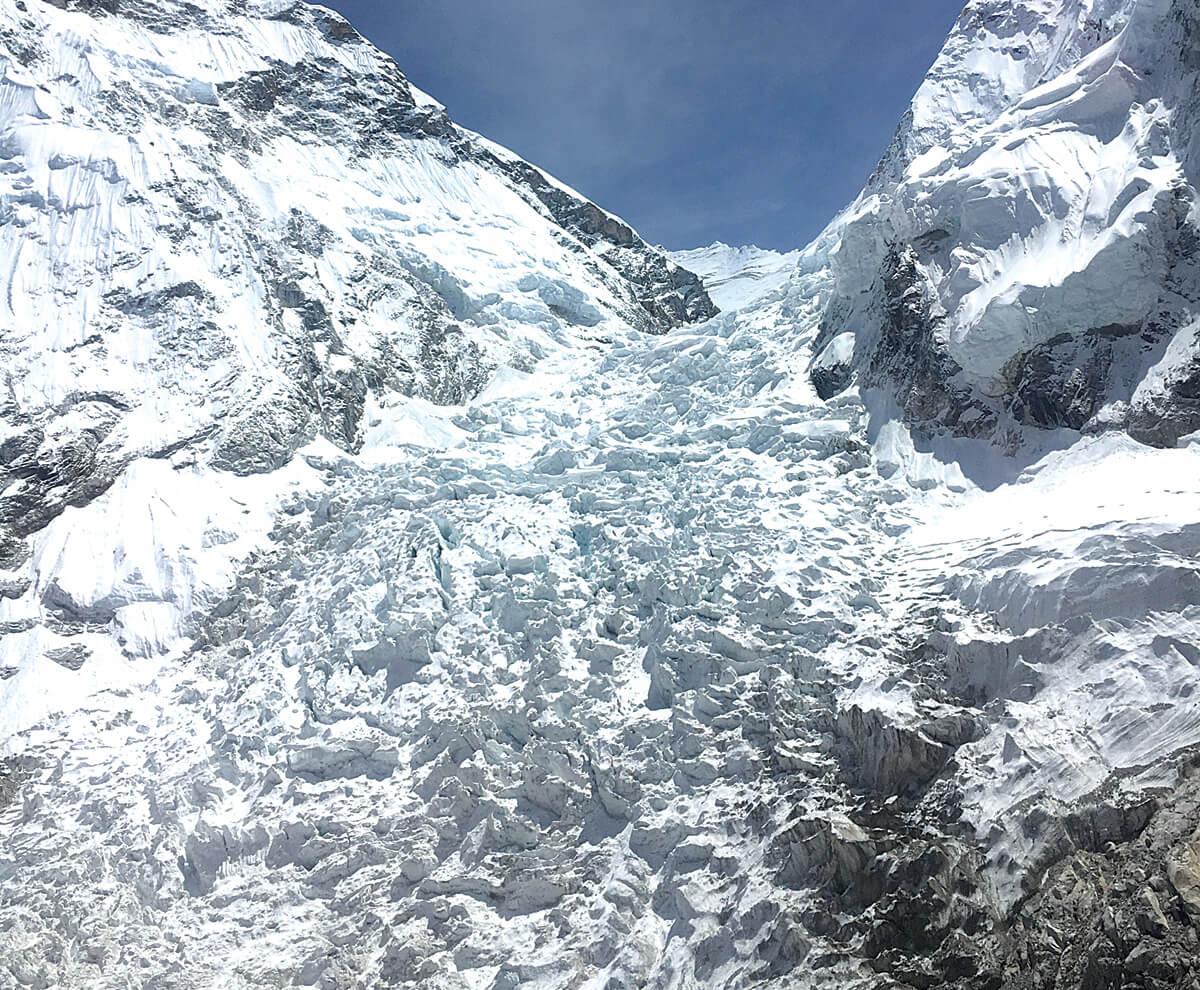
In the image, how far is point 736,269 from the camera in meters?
85.4

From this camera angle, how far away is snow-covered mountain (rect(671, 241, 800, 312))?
70312mm

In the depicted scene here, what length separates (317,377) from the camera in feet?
130

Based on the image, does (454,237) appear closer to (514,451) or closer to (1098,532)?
(514,451)

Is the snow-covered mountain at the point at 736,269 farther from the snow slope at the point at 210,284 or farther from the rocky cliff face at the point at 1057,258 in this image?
the rocky cliff face at the point at 1057,258

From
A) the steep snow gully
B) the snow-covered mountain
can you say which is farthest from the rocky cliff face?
the snow-covered mountain

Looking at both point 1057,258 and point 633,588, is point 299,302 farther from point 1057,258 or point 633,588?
point 1057,258

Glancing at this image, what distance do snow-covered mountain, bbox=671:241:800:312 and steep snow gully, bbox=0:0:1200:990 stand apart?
2645 centimetres

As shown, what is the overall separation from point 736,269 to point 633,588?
62100 millimetres

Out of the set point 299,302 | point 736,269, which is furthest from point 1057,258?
point 736,269

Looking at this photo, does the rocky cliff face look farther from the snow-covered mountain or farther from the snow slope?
the snow-covered mountain

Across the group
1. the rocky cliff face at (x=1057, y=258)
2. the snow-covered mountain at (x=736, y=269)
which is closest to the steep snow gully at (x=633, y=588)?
the rocky cliff face at (x=1057, y=258)

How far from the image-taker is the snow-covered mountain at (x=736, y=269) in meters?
70.3

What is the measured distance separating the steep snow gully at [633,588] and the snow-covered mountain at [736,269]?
1041 inches

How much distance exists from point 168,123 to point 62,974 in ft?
125
